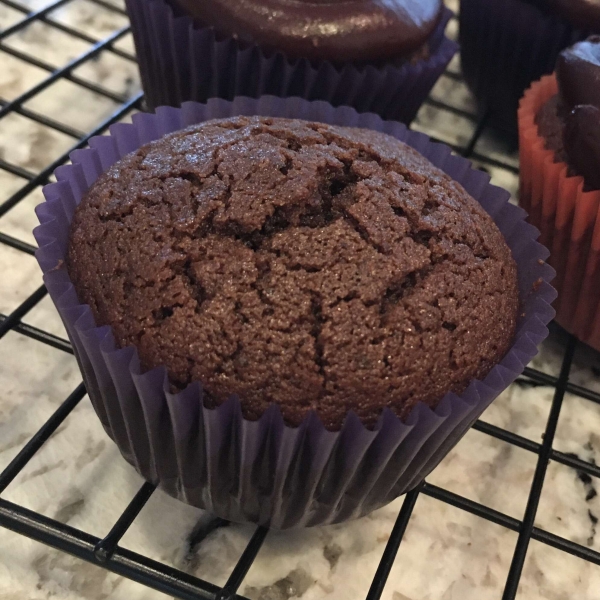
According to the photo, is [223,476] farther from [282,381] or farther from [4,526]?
[4,526]

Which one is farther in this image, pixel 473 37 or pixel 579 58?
pixel 473 37

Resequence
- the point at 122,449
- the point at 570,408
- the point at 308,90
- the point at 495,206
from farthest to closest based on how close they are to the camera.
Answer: the point at 308,90 → the point at 570,408 → the point at 495,206 → the point at 122,449

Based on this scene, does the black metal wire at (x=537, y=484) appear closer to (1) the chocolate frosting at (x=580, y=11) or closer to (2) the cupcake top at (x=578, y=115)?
(2) the cupcake top at (x=578, y=115)

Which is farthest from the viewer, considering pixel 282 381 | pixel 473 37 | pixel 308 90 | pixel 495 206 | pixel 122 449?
pixel 473 37

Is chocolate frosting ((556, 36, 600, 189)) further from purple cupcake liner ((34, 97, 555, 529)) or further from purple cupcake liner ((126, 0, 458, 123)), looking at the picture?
purple cupcake liner ((126, 0, 458, 123))

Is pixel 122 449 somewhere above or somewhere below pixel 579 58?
below

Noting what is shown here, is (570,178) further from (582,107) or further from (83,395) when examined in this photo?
(83,395)

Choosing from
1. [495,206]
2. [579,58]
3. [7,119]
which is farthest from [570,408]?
[7,119]
